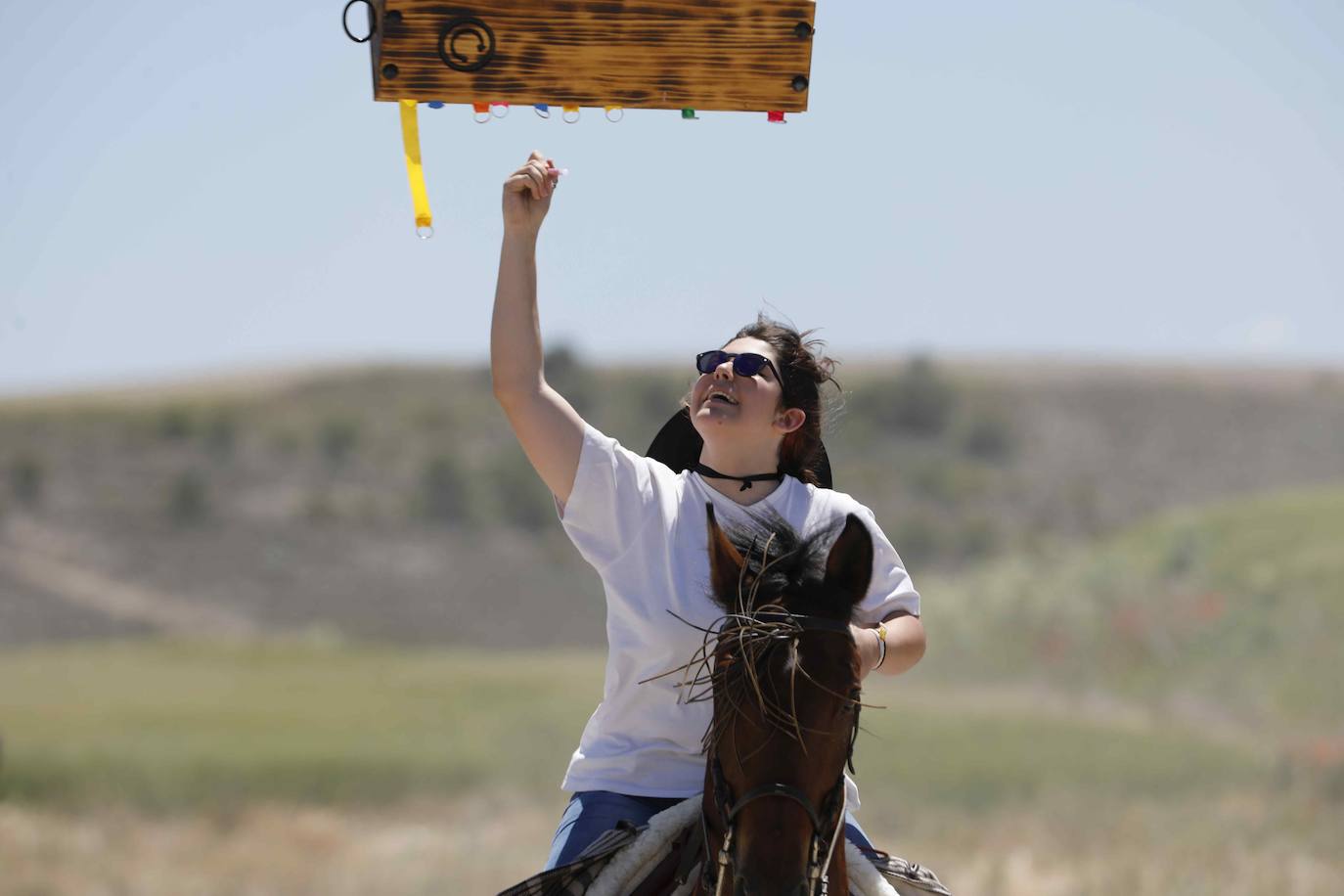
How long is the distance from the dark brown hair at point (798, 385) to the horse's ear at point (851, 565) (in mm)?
962

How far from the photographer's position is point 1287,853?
1842 centimetres

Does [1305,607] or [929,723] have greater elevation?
[1305,607]

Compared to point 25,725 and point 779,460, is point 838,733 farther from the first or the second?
point 25,725

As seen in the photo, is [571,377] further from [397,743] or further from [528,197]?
[528,197]

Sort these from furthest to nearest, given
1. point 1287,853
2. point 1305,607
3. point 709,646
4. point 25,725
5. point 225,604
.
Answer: point 225,604 < point 1305,607 < point 25,725 < point 1287,853 < point 709,646

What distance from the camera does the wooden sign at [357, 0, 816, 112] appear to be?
398 centimetres

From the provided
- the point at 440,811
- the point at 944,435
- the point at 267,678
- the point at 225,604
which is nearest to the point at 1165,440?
the point at 944,435

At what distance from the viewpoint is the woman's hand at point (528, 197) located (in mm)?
4059

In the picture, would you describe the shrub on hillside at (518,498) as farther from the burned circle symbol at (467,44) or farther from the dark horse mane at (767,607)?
the dark horse mane at (767,607)

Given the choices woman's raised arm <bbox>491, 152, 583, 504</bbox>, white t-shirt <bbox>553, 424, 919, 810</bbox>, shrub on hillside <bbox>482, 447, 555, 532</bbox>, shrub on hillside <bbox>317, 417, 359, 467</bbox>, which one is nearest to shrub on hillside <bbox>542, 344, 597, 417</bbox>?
shrub on hillside <bbox>482, 447, 555, 532</bbox>

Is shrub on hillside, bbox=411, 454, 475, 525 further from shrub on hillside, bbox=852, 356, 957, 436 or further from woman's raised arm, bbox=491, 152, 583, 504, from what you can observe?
woman's raised arm, bbox=491, 152, 583, 504

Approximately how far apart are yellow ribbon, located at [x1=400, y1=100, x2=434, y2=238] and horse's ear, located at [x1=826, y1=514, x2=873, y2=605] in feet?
4.47

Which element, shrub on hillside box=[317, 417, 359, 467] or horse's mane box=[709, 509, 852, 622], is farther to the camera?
shrub on hillside box=[317, 417, 359, 467]

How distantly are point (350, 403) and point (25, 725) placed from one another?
135 feet
